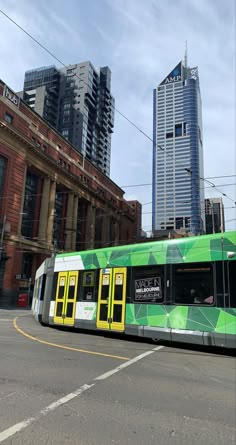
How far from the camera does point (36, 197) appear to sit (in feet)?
167

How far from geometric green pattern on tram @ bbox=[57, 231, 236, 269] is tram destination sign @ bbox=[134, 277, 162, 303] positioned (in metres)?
0.61

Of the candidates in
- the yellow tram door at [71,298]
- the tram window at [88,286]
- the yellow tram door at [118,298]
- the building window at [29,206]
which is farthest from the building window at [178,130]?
the building window at [29,206]

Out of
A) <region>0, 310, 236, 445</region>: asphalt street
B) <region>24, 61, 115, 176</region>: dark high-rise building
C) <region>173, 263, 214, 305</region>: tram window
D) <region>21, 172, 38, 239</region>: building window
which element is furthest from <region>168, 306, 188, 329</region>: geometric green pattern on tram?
<region>24, 61, 115, 176</region>: dark high-rise building

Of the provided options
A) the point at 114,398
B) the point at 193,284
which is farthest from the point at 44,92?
the point at 114,398

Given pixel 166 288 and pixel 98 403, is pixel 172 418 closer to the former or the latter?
pixel 98 403

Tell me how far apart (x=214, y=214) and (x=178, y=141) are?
426 inches

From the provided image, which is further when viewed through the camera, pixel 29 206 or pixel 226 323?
pixel 29 206

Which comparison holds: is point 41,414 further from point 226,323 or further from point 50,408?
point 226,323

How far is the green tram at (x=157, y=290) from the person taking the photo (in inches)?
411

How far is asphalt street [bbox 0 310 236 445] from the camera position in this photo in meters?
4.24

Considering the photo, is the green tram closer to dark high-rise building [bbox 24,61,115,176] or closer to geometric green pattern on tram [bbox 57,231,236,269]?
geometric green pattern on tram [bbox 57,231,236,269]

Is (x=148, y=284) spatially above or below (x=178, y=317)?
above

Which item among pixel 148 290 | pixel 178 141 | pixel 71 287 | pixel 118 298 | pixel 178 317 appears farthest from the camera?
pixel 178 141

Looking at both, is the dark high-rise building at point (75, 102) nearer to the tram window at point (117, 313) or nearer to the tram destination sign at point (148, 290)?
the tram window at point (117, 313)
